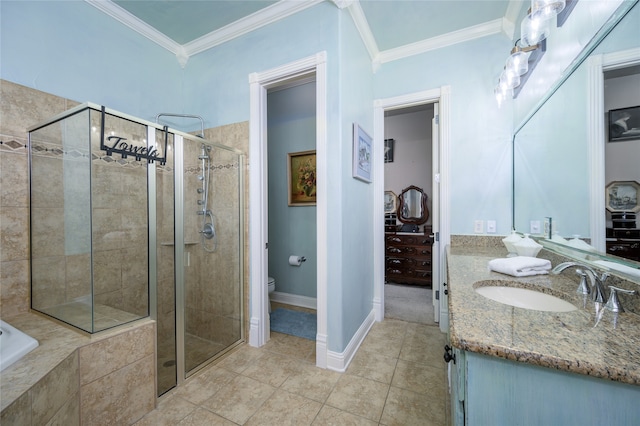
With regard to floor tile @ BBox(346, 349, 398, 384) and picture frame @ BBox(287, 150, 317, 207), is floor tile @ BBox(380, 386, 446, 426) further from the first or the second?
picture frame @ BBox(287, 150, 317, 207)

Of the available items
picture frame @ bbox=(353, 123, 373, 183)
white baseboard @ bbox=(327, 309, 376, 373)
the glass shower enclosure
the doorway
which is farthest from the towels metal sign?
the doorway

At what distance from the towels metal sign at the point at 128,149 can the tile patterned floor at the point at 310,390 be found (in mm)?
1513

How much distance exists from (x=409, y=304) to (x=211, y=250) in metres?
2.43

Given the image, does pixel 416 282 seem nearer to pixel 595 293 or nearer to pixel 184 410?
pixel 595 293

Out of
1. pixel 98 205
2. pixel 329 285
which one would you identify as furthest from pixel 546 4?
pixel 98 205

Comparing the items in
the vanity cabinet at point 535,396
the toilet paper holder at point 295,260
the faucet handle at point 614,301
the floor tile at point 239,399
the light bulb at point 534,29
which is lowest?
the floor tile at point 239,399

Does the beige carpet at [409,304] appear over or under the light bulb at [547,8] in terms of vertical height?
under

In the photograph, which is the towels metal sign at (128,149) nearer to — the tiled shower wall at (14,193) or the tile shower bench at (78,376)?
the tiled shower wall at (14,193)

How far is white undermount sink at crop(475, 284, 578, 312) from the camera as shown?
102 cm

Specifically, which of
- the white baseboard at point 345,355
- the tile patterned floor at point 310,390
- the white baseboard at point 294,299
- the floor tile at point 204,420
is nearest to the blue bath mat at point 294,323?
the white baseboard at point 294,299

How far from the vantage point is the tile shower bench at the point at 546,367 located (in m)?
0.55

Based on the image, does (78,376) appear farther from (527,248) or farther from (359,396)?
(527,248)

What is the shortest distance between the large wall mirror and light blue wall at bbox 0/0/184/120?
9.57 ft

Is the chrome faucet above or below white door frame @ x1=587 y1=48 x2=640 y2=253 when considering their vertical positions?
below
